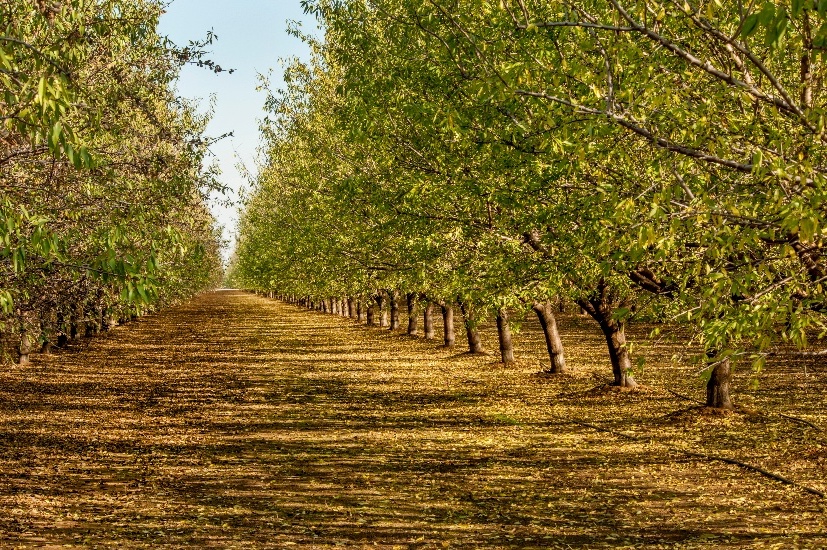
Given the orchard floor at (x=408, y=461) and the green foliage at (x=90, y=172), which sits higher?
the green foliage at (x=90, y=172)

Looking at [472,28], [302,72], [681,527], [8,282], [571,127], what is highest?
[302,72]

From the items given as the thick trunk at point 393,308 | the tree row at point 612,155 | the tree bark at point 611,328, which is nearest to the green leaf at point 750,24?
the tree row at point 612,155

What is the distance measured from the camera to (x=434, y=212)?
21.3m

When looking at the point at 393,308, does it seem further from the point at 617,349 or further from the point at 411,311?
the point at 617,349

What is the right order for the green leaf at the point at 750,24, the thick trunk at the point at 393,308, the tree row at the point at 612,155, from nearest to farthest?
1. the green leaf at the point at 750,24
2. the tree row at the point at 612,155
3. the thick trunk at the point at 393,308

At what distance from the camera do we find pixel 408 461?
1688 cm

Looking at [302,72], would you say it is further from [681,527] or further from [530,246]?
[681,527]

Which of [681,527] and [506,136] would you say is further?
[506,136]

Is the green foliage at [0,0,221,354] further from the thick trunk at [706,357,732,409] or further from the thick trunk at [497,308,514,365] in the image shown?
the thick trunk at [497,308,514,365]

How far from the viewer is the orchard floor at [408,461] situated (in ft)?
39.6

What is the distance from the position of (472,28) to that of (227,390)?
16907 mm

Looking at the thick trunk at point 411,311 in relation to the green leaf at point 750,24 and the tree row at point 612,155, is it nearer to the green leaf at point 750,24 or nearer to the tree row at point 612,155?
the tree row at point 612,155

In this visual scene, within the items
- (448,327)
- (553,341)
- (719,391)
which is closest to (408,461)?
(719,391)

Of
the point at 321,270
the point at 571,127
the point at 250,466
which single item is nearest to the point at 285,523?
the point at 250,466
